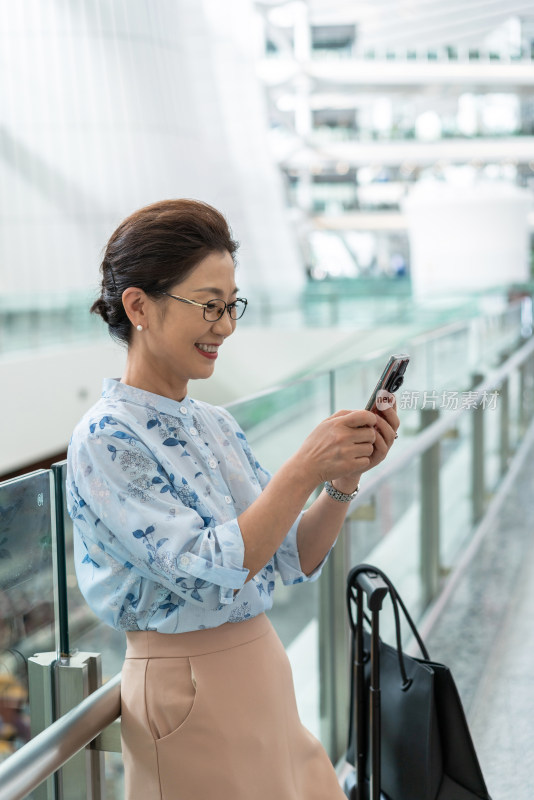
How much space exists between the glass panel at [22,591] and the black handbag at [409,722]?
21.4 inches

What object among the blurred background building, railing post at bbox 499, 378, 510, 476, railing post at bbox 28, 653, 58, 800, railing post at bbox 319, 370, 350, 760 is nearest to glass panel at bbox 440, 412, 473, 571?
railing post at bbox 499, 378, 510, 476

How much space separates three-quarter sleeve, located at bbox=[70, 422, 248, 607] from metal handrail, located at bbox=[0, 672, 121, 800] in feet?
0.74

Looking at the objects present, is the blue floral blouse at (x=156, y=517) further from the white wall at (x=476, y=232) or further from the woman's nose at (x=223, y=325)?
the white wall at (x=476, y=232)

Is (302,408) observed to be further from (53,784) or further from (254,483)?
(53,784)

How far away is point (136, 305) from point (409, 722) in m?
0.85

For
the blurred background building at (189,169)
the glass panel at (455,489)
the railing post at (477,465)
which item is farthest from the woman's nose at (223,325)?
the railing post at (477,465)

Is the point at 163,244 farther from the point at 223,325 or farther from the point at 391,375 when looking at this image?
the point at 391,375

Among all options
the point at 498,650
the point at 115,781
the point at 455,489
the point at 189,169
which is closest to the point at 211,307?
the point at 115,781

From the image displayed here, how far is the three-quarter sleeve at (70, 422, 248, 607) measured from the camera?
109cm

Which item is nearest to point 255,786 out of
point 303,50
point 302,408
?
point 302,408

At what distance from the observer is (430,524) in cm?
356

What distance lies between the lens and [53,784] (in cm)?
137

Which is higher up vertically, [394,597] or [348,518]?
[394,597]

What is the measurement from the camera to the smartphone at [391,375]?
1205 mm
